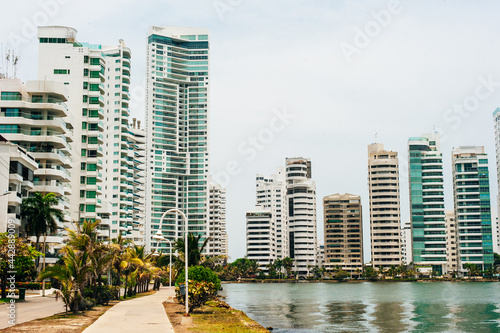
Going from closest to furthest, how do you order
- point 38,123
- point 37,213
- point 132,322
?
point 132,322
point 37,213
point 38,123

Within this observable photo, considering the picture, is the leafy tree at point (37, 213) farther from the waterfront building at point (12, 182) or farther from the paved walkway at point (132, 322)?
the paved walkway at point (132, 322)

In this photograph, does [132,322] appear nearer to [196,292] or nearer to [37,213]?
[196,292]

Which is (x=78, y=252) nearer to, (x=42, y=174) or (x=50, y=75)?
(x=42, y=174)

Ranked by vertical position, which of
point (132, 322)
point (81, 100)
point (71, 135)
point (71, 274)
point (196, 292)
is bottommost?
point (132, 322)

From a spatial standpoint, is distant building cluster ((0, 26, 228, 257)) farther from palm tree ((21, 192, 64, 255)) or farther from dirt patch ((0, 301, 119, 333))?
dirt patch ((0, 301, 119, 333))

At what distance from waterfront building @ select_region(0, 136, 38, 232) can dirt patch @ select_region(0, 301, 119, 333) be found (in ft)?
91.6

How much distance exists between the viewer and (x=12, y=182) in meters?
68.0

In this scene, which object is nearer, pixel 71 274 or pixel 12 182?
pixel 71 274

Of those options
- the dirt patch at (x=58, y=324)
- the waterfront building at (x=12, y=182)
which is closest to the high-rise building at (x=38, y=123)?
the waterfront building at (x=12, y=182)

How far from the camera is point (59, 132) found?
84.4 meters

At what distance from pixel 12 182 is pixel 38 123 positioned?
16.3m

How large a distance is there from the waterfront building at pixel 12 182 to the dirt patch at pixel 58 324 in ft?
91.6

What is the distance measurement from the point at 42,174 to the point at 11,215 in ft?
52.8

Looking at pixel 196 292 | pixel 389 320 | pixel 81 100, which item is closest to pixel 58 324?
pixel 196 292
